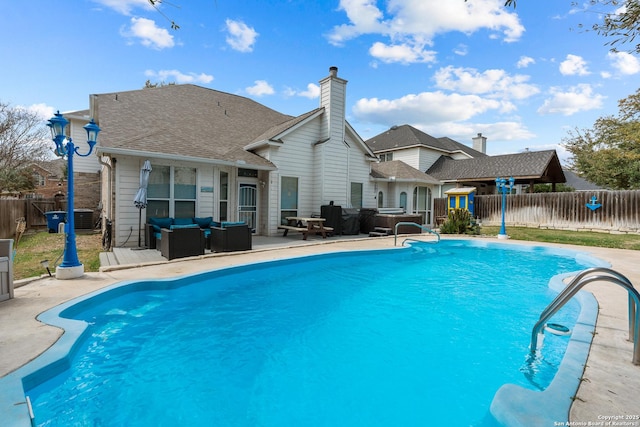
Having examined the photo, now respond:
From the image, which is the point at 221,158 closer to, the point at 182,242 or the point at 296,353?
A: the point at 182,242

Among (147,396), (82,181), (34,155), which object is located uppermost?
(34,155)

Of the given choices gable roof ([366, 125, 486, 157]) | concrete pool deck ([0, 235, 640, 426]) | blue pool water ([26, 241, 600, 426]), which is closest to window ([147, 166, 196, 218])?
concrete pool deck ([0, 235, 640, 426])

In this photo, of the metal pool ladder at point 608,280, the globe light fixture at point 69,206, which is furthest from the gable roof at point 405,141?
the metal pool ladder at point 608,280

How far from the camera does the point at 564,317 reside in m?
4.82

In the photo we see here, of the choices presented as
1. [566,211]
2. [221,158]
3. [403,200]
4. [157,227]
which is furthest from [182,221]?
[566,211]

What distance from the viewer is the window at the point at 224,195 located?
11.5 meters

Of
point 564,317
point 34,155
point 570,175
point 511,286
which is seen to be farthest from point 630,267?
point 570,175

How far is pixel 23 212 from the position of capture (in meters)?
14.5

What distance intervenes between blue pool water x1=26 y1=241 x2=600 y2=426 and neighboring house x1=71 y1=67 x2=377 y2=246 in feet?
15.6

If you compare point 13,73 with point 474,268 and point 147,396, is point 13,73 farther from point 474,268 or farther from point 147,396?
point 474,268

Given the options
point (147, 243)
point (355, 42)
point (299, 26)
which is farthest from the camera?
point (355, 42)

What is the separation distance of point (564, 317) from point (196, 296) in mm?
6058

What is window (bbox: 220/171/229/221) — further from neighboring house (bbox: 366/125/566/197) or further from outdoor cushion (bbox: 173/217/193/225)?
neighboring house (bbox: 366/125/566/197)

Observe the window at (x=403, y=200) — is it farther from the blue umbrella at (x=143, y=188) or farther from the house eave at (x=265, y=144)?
the blue umbrella at (x=143, y=188)
